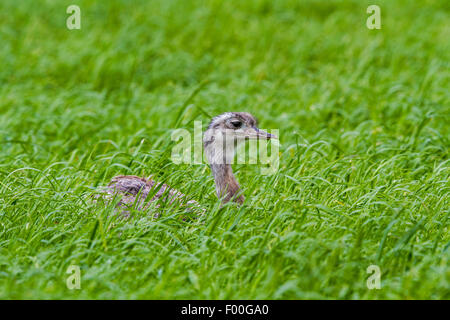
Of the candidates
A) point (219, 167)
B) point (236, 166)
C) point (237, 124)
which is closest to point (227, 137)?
point (237, 124)

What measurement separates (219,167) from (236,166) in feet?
3.13

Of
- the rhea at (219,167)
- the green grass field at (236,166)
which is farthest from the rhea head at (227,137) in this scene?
the green grass field at (236,166)

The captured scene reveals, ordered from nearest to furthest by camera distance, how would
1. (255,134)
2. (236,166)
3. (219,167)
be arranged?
(219,167) → (255,134) → (236,166)

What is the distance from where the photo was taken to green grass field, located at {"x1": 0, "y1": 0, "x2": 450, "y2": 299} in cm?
453

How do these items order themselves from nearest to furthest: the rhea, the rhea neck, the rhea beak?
the rhea
the rhea neck
the rhea beak

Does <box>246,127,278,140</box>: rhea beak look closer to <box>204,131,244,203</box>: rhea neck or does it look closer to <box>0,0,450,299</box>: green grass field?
<box>204,131,244,203</box>: rhea neck

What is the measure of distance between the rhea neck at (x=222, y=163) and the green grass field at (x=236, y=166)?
15cm

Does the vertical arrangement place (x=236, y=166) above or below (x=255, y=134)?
below

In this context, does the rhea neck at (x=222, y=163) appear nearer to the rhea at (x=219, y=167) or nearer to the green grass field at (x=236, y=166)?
the rhea at (x=219, y=167)

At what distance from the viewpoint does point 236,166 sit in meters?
6.82

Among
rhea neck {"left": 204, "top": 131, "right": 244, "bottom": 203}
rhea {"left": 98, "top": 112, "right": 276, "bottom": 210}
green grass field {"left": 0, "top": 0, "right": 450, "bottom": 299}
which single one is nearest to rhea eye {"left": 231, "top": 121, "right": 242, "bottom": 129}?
rhea {"left": 98, "top": 112, "right": 276, "bottom": 210}

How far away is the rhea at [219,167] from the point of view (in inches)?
221

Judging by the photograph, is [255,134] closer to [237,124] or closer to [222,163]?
[237,124]

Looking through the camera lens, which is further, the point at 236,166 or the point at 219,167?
the point at 236,166
